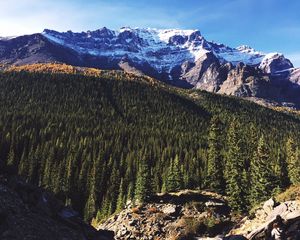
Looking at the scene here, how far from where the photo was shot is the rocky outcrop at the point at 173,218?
55.9m

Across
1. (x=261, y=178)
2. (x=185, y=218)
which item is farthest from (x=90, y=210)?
(x=261, y=178)

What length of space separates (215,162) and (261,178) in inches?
671

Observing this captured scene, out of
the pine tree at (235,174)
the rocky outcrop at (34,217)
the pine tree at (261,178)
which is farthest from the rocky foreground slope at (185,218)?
the rocky outcrop at (34,217)

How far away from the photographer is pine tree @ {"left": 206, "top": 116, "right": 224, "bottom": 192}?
270ft

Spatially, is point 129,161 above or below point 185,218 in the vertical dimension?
above

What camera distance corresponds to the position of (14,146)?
481 feet

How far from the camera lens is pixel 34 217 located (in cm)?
3022

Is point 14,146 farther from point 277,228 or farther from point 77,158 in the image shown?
point 277,228

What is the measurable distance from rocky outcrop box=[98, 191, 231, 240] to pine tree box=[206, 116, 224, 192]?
33.7 feet

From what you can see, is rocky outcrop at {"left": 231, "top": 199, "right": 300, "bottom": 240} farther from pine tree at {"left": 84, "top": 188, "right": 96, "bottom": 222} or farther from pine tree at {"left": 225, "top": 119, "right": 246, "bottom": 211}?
pine tree at {"left": 84, "top": 188, "right": 96, "bottom": 222}

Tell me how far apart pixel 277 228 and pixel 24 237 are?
23.7 metres

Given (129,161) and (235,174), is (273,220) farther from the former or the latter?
(129,161)

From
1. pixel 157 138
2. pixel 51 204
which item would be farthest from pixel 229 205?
pixel 157 138

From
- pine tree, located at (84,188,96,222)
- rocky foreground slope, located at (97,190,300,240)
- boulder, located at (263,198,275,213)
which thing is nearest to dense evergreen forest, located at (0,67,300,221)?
pine tree, located at (84,188,96,222)
